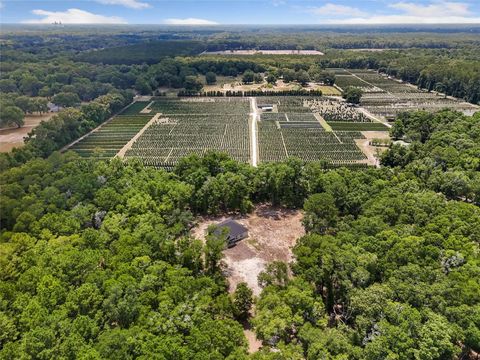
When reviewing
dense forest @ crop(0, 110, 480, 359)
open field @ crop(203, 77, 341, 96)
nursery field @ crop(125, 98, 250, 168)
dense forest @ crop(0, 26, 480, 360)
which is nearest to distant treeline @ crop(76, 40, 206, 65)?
open field @ crop(203, 77, 341, 96)

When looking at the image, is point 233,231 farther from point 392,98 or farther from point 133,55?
point 133,55

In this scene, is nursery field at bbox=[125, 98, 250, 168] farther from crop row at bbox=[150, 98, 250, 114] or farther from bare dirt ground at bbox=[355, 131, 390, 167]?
bare dirt ground at bbox=[355, 131, 390, 167]

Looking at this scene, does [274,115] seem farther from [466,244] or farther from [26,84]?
[26,84]

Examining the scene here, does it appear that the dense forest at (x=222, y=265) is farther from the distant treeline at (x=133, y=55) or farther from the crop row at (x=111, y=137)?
the distant treeline at (x=133, y=55)

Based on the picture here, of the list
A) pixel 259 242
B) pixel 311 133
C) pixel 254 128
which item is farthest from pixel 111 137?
pixel 259 242

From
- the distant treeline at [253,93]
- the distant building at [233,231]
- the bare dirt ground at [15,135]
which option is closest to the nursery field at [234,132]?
the distant treeline at [253,93]
